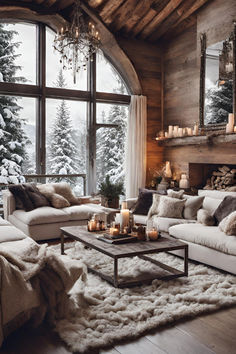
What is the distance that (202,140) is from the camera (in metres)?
6.24

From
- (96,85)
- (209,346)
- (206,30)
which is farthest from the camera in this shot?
(96,85)

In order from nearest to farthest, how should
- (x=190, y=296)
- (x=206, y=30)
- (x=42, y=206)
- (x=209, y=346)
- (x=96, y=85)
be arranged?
(x=209, y=346) → (x=190, y=296) → (x=42, y=206) → (x=206, y=30) → (x=96, y=85)

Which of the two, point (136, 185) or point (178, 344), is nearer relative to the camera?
point (178, 344)

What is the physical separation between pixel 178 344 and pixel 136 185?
5146 millimetres

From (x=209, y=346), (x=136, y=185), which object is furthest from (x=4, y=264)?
(x=136, y=185)

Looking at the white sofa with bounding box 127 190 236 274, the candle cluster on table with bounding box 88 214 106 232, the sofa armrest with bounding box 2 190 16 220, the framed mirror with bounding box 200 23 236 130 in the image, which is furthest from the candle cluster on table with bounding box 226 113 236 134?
the sofa armrest with bounding box 2 190 16 220

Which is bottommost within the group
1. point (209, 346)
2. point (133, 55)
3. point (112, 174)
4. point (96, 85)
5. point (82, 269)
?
point (209, 346)

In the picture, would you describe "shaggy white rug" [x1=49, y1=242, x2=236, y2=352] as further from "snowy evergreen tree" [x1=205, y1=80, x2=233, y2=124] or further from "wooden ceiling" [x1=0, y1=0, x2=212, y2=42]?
"wooden ceiling" [x1=0, y1=0, x2=212, y2=42]

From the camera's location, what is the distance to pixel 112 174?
756 cm

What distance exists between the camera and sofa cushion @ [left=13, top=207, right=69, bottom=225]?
192 inches

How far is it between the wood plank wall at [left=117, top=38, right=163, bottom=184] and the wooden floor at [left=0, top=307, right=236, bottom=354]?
17.1 ft

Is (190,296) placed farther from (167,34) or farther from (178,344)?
(167,34)

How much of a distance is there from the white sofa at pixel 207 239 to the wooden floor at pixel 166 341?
1.02m

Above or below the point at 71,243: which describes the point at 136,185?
above
